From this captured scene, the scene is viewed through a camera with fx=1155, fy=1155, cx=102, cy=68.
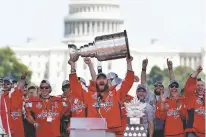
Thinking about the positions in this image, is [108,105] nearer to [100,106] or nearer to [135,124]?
[100,106]

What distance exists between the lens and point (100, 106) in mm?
17875

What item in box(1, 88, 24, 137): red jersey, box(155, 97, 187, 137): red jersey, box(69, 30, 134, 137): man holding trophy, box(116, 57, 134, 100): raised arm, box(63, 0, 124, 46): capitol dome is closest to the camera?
box(69, 30, 134, 137): man holding trophy

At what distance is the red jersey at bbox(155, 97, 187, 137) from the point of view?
19.4 meters

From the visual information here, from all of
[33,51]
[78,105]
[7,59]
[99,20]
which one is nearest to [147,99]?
[78,105]

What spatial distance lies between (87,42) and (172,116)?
505 feet

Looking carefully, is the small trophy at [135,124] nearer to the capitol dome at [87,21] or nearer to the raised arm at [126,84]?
the raised arm at [126,84]

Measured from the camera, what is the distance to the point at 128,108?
1703 centimetres

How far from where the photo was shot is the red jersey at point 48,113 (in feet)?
64.2

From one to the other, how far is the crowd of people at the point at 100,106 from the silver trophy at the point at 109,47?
1.92 feet

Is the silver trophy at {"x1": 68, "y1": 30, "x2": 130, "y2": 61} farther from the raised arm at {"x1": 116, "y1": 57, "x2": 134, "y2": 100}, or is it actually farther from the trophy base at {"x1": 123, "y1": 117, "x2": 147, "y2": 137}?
the trophy base at {"x1": 123, "y1": 117, "x2": 147, "y2": 137}

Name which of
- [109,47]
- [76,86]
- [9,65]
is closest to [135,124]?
[109,47]

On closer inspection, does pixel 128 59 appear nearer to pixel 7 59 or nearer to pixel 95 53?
pixel 95 53

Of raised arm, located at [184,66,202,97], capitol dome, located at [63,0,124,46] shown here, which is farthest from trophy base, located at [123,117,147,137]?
capitol dome, located at [63,0,124,46]

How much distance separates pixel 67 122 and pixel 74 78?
2068 millimetres
